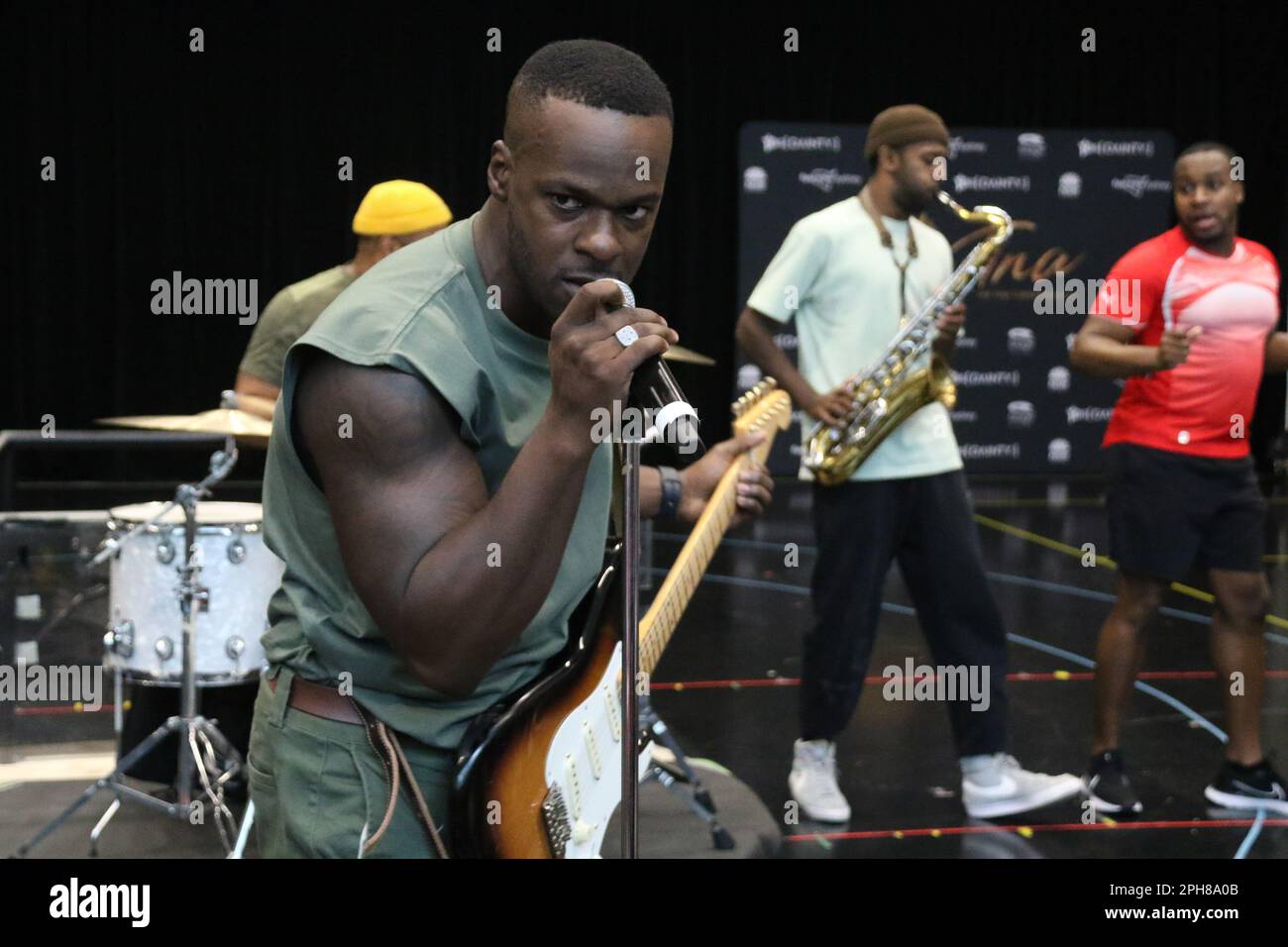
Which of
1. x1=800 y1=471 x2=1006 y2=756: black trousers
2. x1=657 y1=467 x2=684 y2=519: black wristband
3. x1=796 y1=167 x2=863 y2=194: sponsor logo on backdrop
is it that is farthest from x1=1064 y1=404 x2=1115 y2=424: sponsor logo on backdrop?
x1=657 y1=467 x2=684 y2=519: black wristband

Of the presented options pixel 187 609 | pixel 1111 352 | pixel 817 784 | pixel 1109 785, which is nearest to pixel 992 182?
pixel 1111 352

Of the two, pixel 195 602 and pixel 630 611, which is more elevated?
pixel 630 611

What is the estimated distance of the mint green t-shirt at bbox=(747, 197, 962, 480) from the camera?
5.40 meters

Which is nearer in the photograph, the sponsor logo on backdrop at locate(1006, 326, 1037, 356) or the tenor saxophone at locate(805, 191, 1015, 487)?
the tenor saxophone at locate(805, 191, 1015, 487)

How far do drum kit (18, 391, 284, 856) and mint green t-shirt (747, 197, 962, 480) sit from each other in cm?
192

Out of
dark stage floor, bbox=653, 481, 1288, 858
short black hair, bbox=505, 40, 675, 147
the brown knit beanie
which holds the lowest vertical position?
dark stage floor, bbox=653, 481, 1288, 858

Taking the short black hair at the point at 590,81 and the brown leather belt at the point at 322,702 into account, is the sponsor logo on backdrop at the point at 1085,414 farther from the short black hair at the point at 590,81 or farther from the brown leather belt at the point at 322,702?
the brown leather belt at the point at 322,702

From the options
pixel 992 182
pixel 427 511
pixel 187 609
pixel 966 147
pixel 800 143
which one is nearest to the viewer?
pixel 427 511

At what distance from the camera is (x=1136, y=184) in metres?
14.7

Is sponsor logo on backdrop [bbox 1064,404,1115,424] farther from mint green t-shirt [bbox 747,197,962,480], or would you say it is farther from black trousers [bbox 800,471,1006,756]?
black trousers [bbox 800,471,1006,756]

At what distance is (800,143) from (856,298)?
878 centimetres

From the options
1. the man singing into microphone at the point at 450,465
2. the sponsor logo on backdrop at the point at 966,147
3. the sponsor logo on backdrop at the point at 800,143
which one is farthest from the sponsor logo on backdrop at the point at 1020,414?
the man singing into microphone at the point at 450,465

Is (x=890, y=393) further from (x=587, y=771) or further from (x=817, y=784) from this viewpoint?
(x=587, y=771)
